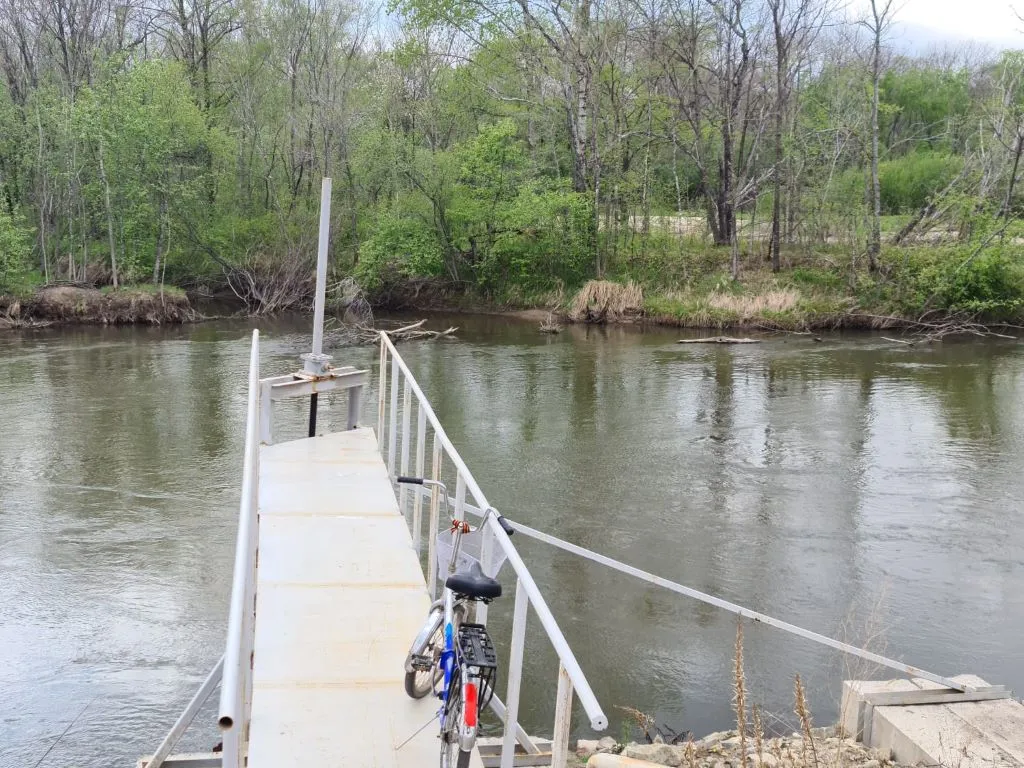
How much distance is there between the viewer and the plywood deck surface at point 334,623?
14.5 feet

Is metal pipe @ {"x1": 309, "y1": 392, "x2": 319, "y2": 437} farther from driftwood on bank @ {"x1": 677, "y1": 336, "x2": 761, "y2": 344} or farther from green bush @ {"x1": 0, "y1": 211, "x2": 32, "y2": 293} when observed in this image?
green bush @ {"x1": 0, "y1": 211, "x2": 32, "y2": 293}

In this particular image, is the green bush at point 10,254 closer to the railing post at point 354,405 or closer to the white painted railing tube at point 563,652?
the railing post at point 354,405

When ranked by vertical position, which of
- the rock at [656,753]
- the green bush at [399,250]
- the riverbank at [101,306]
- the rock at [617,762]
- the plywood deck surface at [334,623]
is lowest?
the rock at [656,753]

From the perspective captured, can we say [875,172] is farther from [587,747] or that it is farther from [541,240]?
[587,747]

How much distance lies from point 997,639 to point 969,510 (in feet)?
12.5

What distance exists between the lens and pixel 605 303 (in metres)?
31.0

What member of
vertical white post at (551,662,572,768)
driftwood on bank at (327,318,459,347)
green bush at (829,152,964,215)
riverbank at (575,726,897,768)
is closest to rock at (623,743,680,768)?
riverbank at (575,726,897,768)

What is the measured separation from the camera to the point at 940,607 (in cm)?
934

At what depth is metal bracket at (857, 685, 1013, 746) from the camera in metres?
6.42

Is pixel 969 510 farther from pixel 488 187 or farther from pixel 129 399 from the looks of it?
pixel 488 187

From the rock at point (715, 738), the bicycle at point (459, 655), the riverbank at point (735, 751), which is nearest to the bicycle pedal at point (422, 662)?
the bicycle at point (459, 655)

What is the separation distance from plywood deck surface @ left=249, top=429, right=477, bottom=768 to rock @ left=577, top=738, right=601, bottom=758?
1626mm

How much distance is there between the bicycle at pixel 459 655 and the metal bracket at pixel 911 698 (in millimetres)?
2965

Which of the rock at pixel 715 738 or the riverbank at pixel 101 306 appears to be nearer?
the rock at pixel 715 738
